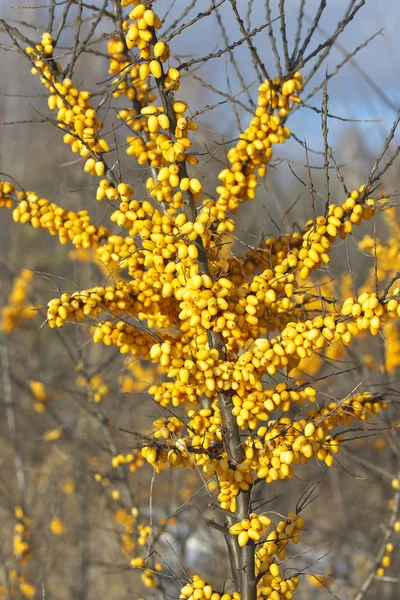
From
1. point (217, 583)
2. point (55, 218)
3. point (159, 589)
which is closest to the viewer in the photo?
point (55, 218)

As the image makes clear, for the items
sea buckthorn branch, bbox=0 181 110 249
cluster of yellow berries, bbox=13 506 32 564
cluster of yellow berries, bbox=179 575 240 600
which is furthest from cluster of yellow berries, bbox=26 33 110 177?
cluster of yellow berries, bbox=13 506 32 564

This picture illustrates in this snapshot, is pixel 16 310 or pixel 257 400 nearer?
pixel 257 400

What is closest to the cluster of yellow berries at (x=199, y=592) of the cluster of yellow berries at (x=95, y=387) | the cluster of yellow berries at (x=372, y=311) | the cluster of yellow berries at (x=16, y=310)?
the cluster of yellow berries at (x=372, y=311)

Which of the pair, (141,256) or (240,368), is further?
(141,256)

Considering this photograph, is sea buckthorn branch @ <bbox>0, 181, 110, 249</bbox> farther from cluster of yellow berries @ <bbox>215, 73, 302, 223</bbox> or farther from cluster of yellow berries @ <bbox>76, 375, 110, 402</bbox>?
cluster of yellow berries @ <bbox>76, 375, 110, 402</bbox>

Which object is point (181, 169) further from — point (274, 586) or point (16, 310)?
point (16, 310)

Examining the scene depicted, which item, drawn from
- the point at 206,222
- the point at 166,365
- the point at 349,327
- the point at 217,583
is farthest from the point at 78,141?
the point at 217,583

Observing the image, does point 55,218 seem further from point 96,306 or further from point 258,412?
Answer: point 258,412

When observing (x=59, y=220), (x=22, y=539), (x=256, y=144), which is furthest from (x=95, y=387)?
(x=256, y=144)

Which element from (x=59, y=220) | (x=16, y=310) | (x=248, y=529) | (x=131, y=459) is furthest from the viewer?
(x=16, y=310)
